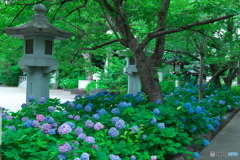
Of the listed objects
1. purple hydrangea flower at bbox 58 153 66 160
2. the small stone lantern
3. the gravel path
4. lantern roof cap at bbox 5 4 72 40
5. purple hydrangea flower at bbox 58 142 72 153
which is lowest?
the gravel path

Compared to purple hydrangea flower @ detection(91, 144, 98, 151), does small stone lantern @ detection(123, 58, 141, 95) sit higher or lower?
higher

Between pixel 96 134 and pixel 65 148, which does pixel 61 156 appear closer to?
pixel 65 148

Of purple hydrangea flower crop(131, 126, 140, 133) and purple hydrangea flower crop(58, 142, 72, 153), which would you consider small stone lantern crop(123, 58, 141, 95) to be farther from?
purple hydrangea flower crop(58, 142, 72, 153)

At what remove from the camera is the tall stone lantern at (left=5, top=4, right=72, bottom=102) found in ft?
18.7

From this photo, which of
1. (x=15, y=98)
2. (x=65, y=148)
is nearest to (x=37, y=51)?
(x=65, y=148)

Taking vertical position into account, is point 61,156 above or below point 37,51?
below

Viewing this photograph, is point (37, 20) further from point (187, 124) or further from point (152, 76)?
point (187, 124)

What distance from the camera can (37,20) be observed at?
18.7 ft

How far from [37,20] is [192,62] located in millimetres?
8425

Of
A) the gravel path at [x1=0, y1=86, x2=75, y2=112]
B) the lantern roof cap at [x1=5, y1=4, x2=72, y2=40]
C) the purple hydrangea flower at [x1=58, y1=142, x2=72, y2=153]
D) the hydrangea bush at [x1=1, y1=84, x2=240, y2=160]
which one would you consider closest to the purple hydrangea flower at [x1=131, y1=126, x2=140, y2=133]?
the hydrangea bush at [x1=1, y1=84, x2=240, y2=160]

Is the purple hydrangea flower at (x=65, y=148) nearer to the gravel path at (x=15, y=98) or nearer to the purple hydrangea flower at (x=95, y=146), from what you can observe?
the purple hydrangea flower at (x=95, y=146)

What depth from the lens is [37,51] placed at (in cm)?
585

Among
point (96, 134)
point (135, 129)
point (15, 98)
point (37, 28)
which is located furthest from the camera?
point (15, 98)

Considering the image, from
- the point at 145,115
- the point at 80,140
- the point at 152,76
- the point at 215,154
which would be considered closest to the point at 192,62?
the point at 152,76
